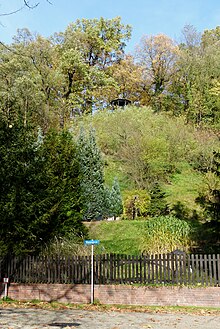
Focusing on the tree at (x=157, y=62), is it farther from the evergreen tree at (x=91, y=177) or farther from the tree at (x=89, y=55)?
the evergreen tree at (x=91, y=177)

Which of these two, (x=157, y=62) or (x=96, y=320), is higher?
(x=157, y=62)

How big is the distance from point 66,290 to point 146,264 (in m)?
2.67

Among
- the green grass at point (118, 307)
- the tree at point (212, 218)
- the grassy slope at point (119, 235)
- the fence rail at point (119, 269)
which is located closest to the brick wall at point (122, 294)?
the green grass at point (118, 307)

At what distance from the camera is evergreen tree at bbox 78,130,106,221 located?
24188 millimetres

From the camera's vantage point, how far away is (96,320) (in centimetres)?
914

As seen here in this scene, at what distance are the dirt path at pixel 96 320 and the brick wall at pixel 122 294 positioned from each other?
4.42 ft

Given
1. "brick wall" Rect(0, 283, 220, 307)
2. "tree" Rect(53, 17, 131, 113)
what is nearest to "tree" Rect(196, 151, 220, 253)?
"brick wall" Rect(0, 283, 220, 307)

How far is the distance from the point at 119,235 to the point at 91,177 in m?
5.34

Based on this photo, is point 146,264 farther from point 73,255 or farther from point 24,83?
point 24,83

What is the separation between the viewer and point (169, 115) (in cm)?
Result: 3753

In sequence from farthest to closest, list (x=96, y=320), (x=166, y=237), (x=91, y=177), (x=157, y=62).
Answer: (x=157, y=62), (x=91, y=177), (x=166, y=237), (x=96, y=320)

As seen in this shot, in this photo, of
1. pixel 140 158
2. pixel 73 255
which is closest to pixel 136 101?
pixel 140 158

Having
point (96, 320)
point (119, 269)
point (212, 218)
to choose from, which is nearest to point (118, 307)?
point (119, 269)

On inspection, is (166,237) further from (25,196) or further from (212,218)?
(25,196)
